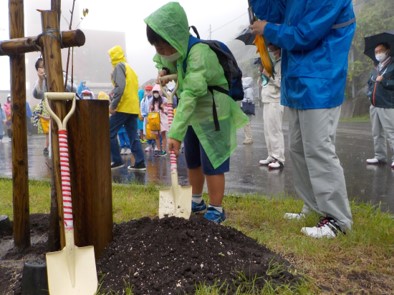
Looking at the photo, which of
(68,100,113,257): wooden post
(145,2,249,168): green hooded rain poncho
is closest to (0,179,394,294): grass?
(68,100,113,257): wooden post

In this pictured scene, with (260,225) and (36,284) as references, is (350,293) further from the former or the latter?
(36,284)

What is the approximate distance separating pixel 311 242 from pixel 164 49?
1.74 metres

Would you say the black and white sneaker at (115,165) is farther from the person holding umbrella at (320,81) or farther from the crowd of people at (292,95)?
the person holding umbrella at (320,81)

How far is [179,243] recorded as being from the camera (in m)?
2.38

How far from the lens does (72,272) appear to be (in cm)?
212

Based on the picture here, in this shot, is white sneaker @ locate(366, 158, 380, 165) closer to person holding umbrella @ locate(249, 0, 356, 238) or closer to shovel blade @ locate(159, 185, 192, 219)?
person holding umbrella @ locate(249, 0, 356, 238)

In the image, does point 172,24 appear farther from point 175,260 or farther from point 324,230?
point 324,230

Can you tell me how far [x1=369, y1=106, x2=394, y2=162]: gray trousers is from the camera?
662 centimetres

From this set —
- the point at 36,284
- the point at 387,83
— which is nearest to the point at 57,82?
the point at 36,284

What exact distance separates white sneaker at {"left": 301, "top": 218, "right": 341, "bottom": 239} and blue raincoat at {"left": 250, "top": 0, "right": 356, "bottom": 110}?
0.83m

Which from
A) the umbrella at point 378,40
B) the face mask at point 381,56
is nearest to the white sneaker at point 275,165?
the face mask at point 381,56

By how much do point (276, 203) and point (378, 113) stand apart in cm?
381

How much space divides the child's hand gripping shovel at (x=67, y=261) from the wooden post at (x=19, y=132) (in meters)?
0.67

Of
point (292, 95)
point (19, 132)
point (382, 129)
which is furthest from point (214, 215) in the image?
point (382, 129)
